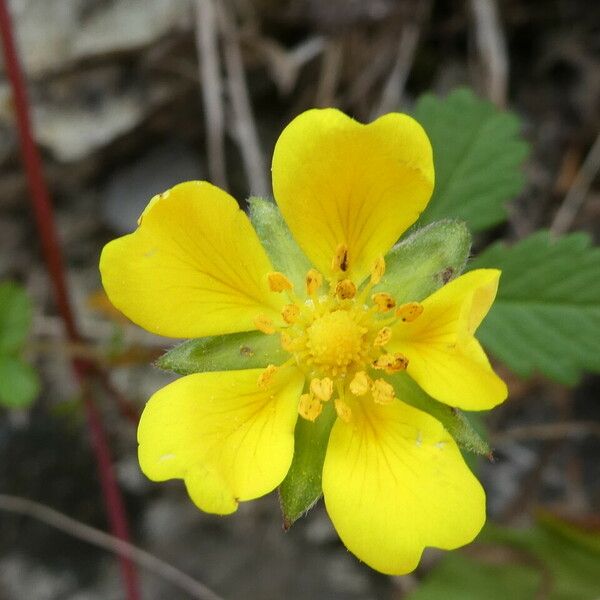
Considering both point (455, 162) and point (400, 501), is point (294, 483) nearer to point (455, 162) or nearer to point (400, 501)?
point (400, 501)

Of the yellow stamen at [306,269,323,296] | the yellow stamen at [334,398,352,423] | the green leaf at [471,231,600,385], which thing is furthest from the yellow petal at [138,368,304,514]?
the green leaf at [471,231,600,385]

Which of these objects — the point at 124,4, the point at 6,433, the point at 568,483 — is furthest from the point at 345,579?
the point at 124,4

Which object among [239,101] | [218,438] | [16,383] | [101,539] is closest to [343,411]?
[218,438]

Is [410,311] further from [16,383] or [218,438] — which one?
[16,383]

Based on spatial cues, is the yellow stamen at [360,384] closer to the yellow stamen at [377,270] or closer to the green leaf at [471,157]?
the yellow stamen at [377,270]

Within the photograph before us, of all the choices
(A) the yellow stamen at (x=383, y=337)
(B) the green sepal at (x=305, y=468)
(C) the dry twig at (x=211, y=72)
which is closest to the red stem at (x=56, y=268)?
(C) the dry twig at (x=211, y=72)

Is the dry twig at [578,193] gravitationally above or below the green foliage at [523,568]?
above
